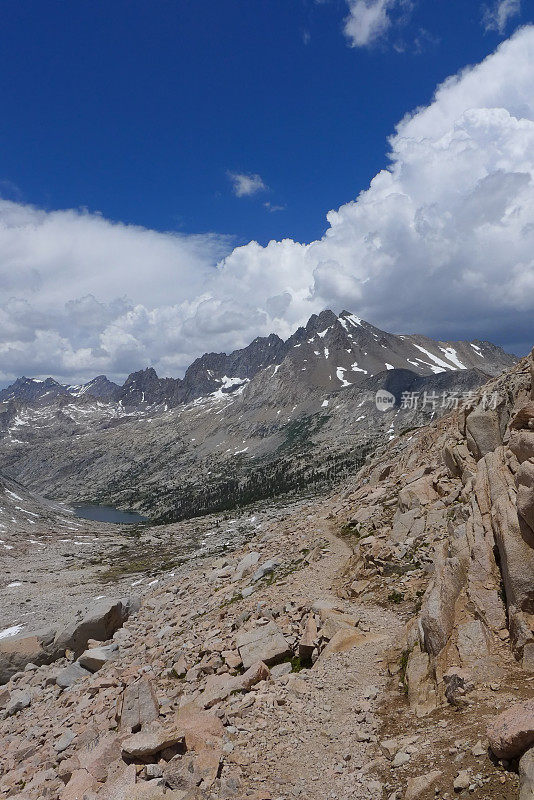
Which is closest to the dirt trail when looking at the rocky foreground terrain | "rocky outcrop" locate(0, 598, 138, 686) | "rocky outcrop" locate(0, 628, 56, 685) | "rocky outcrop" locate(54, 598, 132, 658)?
the rocky foreground terrain

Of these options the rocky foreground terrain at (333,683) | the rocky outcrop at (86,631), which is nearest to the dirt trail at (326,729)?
the rocky foreground terrain at (333,683)

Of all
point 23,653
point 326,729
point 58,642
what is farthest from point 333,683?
point 23,653

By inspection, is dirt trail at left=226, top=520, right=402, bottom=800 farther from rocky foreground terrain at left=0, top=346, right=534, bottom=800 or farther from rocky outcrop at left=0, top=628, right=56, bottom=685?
rocky outcrop at left=0, top=628, right=56, bottom=685

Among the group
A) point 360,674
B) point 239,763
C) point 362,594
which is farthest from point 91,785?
point 362,594

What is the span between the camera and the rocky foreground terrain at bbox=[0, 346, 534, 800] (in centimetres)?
1053

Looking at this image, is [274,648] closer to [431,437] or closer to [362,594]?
[362,594]

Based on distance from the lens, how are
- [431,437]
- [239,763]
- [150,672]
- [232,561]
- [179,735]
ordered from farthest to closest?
1. [431,437]
2. [232,561]
3. [150,672]
4. [179,735]
5. [239,763]

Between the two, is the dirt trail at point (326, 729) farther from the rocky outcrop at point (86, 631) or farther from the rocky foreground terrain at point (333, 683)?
the rocky outcrop at point (86, 631)

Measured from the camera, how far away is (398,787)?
9.53 metres

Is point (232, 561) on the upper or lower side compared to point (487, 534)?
lower

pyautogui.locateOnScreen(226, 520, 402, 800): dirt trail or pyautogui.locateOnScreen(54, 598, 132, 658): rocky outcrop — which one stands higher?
pyautogui.locateOnScreen(226, 520, 402, 800): dirt trail

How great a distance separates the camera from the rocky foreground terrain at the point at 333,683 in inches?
415

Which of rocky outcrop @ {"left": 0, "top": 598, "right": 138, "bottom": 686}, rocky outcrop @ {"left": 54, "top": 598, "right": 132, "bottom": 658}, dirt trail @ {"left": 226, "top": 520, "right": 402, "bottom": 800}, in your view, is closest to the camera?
dirt trail @ {"left": 226, "top": 520, "right": 402, "bottom": 800}

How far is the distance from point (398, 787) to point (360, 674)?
540 cm
